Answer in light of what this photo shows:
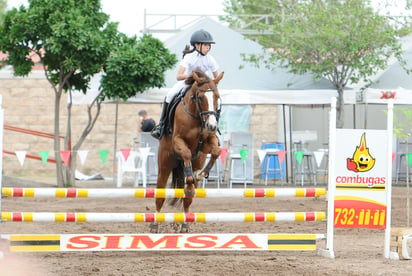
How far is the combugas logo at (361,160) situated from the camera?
286 inches

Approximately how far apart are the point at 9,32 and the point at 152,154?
4.23 m

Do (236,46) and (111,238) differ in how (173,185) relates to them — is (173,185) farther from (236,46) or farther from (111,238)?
(236,46)

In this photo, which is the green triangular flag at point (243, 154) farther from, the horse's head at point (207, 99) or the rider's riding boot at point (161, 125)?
the horse's head at point (207, 99)

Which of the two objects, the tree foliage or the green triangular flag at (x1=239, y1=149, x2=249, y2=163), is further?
the tree foliage

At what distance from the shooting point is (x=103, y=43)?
16.6 metres

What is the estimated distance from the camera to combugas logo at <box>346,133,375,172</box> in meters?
7.27

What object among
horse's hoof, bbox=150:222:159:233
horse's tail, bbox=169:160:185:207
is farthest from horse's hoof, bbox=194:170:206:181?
horse's hoof, bbox=150:222:159:233

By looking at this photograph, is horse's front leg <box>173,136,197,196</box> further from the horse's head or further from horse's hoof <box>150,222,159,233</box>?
horse's hoof <box>150,222,159,233</box>

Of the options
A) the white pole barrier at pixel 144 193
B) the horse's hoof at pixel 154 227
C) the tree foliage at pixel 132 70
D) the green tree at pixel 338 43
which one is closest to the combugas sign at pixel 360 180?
the white pole barrier at pixel 144 193

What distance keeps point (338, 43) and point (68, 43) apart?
248 inches

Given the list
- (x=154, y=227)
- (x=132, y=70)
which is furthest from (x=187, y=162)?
(x=132, y=70)

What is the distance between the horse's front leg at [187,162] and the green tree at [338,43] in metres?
10.1

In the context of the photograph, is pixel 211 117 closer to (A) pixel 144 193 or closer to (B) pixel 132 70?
(A) pixel 144 193

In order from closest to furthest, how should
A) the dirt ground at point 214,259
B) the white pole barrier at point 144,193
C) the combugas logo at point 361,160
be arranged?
the dirt ground at point 214,259, the white pole barrier at point 144,193, the combugas logo at point 361,160
